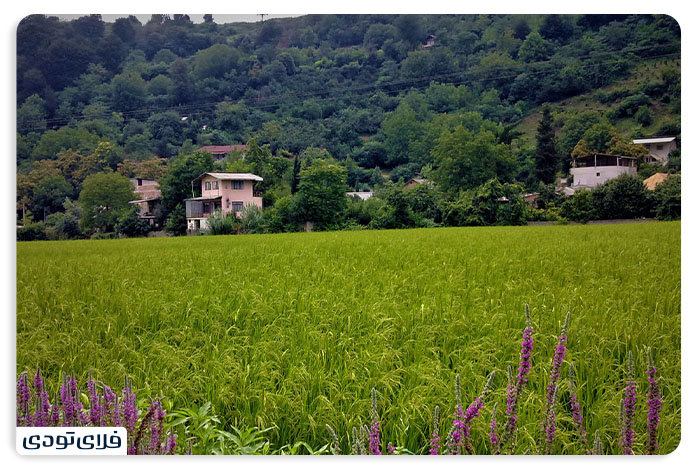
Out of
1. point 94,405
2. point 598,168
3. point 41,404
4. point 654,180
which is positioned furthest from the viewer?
point 598,168

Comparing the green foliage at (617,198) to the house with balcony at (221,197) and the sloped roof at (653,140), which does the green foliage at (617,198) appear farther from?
the house with balcony at (221,197)

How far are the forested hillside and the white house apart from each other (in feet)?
0.22

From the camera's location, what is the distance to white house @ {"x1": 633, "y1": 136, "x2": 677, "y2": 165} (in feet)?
12.6

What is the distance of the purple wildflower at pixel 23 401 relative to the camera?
300 centimetres

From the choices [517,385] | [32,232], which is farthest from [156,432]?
[32,232]

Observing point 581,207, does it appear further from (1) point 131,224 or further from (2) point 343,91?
(1) point 131,224

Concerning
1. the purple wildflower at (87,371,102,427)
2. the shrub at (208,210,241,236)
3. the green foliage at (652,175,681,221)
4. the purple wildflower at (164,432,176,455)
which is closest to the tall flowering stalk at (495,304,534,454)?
the purple wildflower at (164,432,176,455)

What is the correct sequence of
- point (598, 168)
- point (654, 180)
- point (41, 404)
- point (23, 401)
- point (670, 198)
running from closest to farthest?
point (41, 404)
point (23, 401)
point (670, 198)
point (654, 180)
point (598, 168)

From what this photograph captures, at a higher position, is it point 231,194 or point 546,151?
point 546,151

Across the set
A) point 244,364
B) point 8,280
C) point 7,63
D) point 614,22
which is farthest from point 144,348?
point 614,22

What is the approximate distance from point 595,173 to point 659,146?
0.52 metres

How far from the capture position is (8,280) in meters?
3.70

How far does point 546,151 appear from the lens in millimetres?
4422

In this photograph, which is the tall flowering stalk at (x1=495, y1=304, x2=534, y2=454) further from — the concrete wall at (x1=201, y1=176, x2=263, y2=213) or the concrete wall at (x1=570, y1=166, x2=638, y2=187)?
the concrete wall at (x1=201, y1=176, x2=263, y2=213)
